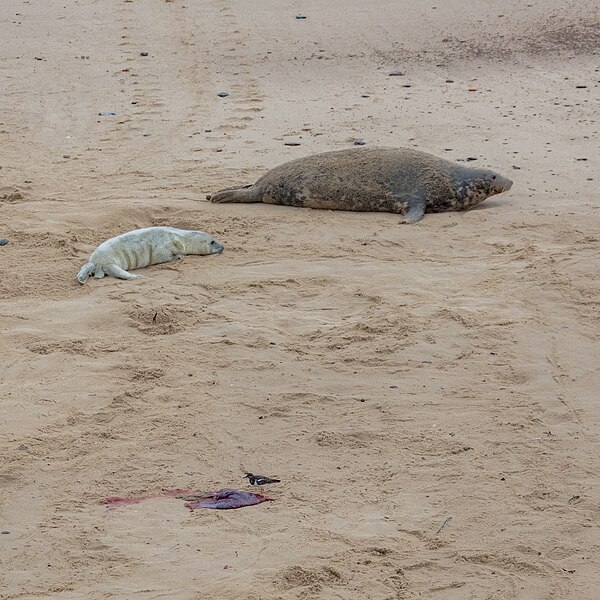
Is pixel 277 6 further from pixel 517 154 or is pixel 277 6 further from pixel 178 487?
pixel 178 487

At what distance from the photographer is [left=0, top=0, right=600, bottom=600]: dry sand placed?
3162 mm

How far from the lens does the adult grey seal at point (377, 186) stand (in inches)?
271

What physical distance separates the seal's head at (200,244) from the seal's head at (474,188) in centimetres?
175

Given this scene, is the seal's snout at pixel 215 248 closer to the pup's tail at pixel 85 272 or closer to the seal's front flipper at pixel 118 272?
the seal's front flipper at pixel 118 272

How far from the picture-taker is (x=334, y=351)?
183 inches

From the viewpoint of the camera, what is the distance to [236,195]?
23.0 ft

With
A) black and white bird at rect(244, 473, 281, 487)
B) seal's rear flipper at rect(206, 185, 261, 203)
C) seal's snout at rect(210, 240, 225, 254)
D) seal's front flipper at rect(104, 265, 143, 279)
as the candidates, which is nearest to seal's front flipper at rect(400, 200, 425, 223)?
seal's rear flipper at rect(206, 185, 261, 203)

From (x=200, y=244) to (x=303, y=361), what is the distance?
1.64m

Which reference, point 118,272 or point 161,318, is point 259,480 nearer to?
point 161,318

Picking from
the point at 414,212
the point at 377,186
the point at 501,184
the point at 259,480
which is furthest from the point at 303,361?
the point at 501,184

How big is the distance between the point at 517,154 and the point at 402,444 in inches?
177

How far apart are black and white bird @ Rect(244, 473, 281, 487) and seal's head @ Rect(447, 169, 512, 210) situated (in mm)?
3691

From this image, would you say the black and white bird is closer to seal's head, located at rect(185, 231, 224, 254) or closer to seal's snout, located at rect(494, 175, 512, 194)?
seal's head, located at rect(185, 231, 224, 254)

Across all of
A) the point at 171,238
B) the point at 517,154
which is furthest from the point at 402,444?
the point at 517,154
